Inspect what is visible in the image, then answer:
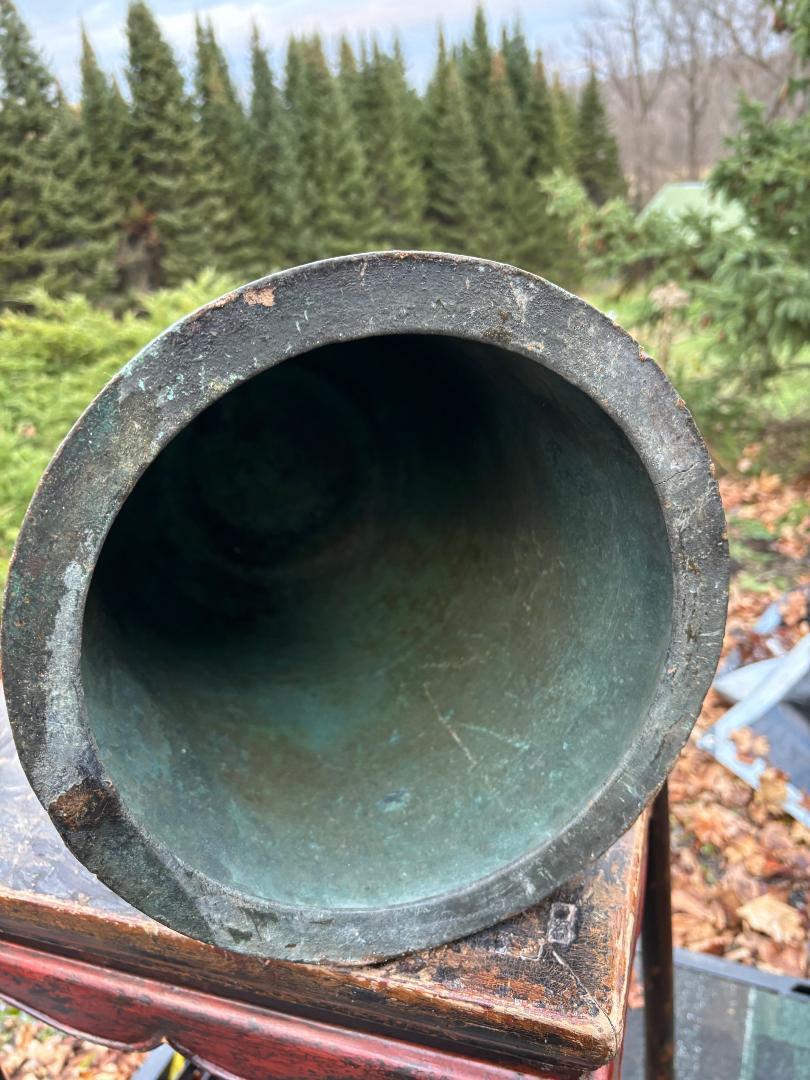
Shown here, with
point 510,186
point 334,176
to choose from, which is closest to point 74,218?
point 334,176

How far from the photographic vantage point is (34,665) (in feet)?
2.67

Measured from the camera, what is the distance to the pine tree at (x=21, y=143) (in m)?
11.3

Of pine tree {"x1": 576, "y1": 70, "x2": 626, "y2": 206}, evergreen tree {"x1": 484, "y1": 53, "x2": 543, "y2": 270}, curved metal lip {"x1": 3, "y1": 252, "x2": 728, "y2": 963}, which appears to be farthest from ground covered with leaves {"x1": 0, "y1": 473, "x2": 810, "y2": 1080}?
pine tree {"x1": 576, "y1": 70, "x2": 626, "y2": 206}

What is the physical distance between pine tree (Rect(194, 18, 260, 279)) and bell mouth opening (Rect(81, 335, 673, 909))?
12.7 m

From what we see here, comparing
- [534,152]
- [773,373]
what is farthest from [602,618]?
[534,152]

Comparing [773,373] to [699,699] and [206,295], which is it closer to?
[206,295]

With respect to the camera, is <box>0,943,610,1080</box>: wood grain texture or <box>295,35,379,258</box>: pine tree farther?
<box>295,35,379,258</box>: pine tree

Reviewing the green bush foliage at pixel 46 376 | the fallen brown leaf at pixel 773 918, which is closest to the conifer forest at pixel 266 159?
the green bush foliage at pixel 46 376

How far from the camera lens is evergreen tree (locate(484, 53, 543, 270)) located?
17.5 meters

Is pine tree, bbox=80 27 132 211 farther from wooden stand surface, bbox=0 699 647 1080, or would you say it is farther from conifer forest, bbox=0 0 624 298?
wooden stand surface, bbox=0 699 647 1080

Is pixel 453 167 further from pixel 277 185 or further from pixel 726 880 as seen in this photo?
pixel 726 880

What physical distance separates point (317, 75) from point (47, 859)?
59.0 ft

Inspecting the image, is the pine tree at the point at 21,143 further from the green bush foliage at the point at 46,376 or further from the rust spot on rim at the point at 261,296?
the rust spot on rim at the point at 261,296

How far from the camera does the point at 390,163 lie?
16.2 m
